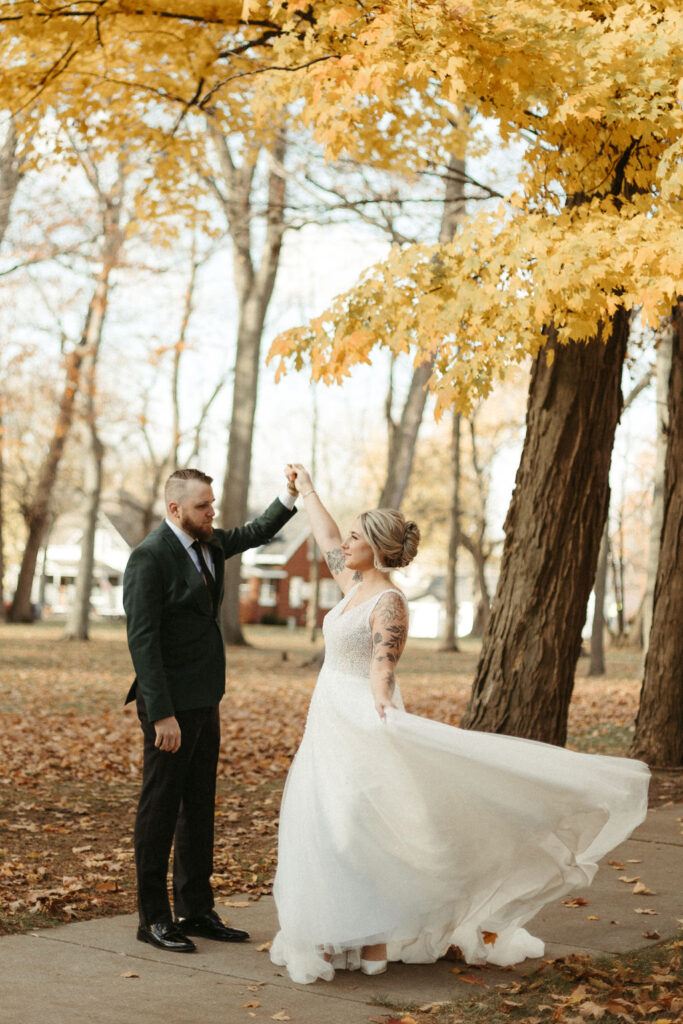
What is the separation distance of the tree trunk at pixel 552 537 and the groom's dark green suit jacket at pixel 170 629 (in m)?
4.66

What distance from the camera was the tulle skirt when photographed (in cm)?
496

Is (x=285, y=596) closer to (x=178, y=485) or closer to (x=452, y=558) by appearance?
(x=452, y=558)

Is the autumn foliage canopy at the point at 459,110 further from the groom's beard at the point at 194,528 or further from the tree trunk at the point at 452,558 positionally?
the tree trunk at the point at 452,558

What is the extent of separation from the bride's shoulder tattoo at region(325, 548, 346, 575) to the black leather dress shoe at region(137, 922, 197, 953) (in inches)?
70.3

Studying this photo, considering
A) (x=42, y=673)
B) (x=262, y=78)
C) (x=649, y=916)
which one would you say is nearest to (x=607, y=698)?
(x=42, y=673)

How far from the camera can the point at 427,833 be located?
501cm

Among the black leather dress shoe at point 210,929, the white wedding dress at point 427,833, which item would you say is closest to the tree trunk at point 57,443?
the black leather dress shoe at point 210,929

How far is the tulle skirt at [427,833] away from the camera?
16.3ft

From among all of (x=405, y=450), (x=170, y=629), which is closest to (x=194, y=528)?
(x=170, y=629)

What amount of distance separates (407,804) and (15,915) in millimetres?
2126

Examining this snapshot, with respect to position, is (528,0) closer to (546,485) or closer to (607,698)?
(546,485)

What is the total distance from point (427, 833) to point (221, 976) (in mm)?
1028

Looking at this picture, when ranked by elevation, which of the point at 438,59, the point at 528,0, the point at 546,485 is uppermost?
the point at 528,0

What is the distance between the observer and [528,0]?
6949 millimetres
